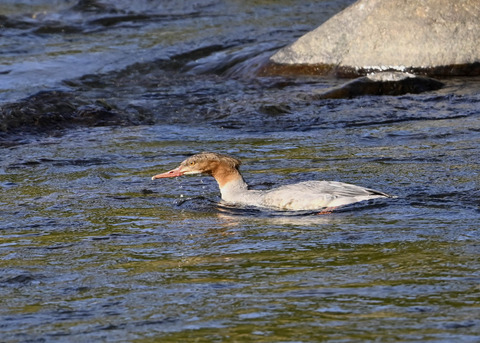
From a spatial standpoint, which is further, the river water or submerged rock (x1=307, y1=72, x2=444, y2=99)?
submerged rock (x1=307, y1=72, x2=444, y2=99)

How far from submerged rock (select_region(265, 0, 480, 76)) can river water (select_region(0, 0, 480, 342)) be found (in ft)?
2.00

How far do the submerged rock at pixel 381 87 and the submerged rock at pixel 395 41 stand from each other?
3.97 ft

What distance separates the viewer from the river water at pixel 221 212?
468 cm

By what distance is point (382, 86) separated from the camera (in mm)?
11914

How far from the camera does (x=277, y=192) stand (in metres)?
7.39

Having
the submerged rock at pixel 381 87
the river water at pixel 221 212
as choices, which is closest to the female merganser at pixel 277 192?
the river water at pixel 221 212

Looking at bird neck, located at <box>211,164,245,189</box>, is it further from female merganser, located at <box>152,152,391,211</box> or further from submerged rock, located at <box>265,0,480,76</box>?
submerged rock, located at <box>265,0,480,76</box>

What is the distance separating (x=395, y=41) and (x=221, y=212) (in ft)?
21.9

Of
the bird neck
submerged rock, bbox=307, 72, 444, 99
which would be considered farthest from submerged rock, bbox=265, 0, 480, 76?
the bird neck

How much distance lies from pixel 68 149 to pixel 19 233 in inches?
133

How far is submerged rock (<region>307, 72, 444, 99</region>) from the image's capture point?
11.9 metres

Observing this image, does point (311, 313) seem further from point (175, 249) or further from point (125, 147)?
point (125, 147)

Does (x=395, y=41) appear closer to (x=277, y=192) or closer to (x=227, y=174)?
(x=227, y=174)

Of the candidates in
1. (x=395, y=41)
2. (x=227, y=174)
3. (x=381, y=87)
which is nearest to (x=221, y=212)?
(x=227, y=174)
